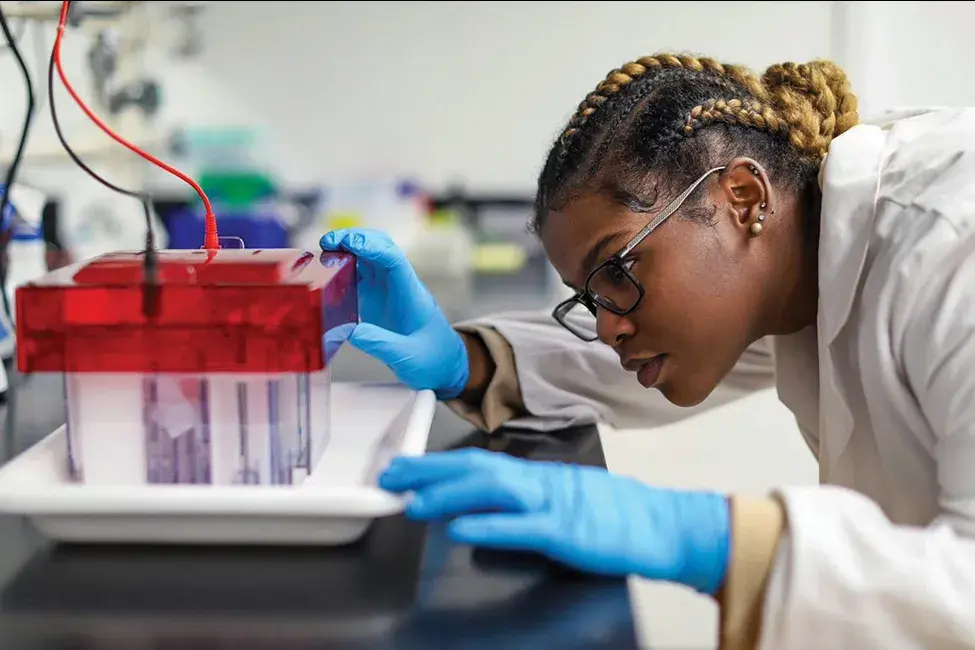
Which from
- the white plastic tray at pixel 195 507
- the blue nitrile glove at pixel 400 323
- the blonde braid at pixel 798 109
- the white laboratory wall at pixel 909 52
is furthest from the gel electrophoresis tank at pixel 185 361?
the white laboratory wall at pixel 909 52

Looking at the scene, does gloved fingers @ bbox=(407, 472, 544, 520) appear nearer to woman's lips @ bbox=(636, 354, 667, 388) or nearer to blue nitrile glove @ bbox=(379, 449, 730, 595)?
blue nitrile glove @ bbox=(379, 449, 730, 595)

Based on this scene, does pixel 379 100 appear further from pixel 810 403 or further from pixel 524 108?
pixel 810 403

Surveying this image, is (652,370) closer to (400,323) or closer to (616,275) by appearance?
(616,275)

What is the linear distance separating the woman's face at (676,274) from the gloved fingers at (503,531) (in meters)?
0.38

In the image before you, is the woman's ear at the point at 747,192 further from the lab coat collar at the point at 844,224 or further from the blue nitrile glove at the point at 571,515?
the blue nitrile glove at the point at 571,515

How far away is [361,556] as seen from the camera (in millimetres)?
731

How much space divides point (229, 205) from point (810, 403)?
1622 mm

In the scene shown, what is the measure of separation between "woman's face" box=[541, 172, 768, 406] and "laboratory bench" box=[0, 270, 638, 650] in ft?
1.16

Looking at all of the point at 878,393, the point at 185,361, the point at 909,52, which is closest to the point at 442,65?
the point at 909,52

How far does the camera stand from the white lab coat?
0.67 meters

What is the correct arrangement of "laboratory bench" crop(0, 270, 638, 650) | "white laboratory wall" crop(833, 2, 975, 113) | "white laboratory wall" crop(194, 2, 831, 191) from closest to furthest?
"laboratory bench" crop(0, 270, 638, 650) < "white laboratory wall" crop(833, 2, 975, 113) < "white laboratory wall" crop(194, 2, 831, 191)

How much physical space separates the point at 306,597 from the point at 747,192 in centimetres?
61

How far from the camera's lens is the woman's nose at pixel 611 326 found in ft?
3.35

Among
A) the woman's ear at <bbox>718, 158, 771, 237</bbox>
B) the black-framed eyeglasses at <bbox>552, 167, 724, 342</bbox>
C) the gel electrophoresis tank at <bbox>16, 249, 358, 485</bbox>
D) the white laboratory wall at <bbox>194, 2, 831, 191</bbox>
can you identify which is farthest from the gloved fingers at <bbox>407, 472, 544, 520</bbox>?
the white laboratory wall at <bbox>194, 2, 831, 191</bbox>
